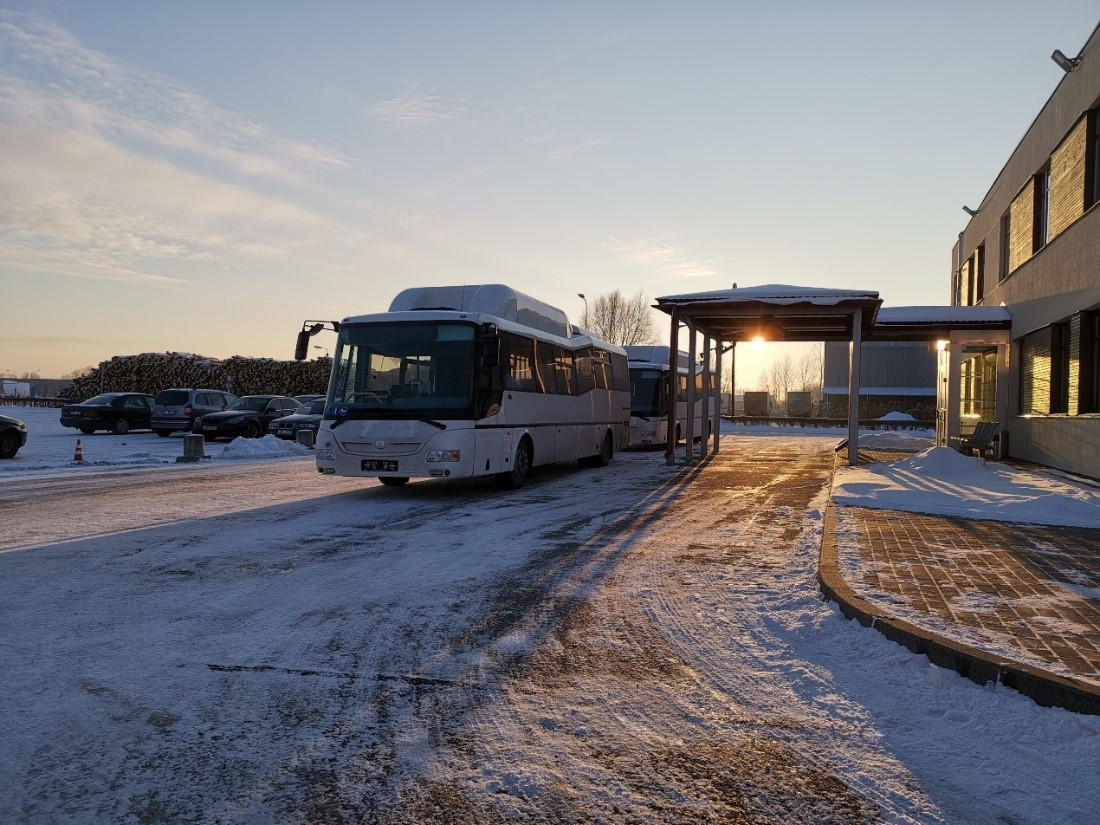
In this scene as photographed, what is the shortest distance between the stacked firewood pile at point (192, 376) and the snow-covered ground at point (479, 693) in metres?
41.9

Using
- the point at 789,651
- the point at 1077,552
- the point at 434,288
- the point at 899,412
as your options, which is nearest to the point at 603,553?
the point at 789,651

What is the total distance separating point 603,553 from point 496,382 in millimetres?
5203

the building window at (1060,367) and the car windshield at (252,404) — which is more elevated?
the building window at (1060,367)

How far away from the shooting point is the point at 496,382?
42.7 ft

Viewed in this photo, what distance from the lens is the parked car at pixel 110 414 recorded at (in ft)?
96.0

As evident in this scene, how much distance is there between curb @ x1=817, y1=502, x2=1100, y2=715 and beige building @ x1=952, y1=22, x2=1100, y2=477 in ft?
34.0

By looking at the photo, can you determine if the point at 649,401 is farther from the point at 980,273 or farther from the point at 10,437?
the point at 10,437

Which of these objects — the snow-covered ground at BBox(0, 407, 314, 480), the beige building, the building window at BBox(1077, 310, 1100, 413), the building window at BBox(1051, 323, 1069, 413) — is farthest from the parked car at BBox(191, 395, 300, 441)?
the building window at BBox(1077, 310, 1100, 413)

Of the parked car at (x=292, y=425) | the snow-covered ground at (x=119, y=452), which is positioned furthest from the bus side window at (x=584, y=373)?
the parked car at (x=292, y=425)

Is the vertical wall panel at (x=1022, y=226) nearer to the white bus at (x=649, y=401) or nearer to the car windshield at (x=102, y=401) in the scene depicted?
the white bus at (x=649, y=401)

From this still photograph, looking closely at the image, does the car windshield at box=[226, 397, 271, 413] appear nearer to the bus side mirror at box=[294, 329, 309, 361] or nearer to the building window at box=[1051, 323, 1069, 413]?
the bus side mirror at box=[294, 329, 309, 361]

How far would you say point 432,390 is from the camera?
12492 mm

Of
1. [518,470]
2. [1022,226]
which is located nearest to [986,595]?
[518,470]

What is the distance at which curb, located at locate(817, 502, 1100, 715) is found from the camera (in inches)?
160
